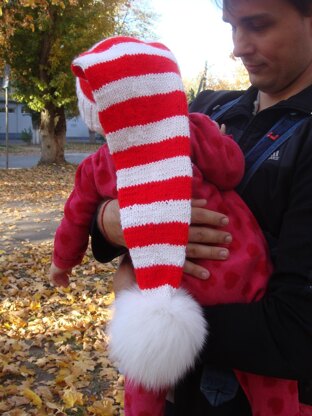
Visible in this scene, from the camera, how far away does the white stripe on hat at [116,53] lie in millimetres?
1333

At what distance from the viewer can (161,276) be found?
1.29m

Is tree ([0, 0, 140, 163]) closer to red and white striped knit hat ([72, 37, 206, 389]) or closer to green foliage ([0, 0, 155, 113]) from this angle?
green foliage ([0, 0, 155, 113])

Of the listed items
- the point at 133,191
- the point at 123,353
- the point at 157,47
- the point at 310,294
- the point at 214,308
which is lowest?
the point at 123,353

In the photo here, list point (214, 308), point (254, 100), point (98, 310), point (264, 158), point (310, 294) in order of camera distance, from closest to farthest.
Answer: point (310, 294)
point (214, 308)
point (264, 158)
point (254, 100)
point (98, 310)

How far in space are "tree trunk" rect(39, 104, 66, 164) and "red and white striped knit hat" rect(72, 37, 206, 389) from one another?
17.5 metres

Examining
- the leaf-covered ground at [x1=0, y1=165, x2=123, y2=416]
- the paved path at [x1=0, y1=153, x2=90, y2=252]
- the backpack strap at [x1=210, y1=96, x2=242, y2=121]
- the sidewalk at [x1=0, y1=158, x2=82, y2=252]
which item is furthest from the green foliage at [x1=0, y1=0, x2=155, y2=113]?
the backpack strap at [x1=210, y1=96, x2=242, y2=121]

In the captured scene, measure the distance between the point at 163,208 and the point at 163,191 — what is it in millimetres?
46

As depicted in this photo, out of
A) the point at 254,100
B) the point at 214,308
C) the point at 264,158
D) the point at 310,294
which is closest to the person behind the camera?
the point at 310,294

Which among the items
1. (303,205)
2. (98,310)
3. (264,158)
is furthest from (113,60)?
(98,310)

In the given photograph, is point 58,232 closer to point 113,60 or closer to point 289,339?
point 113,60

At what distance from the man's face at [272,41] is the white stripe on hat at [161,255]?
634mm

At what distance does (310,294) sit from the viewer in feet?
4.09

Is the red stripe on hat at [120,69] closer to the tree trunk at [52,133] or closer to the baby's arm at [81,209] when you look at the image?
the baby's arm at [81,209]

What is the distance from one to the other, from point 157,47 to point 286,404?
107 cm
